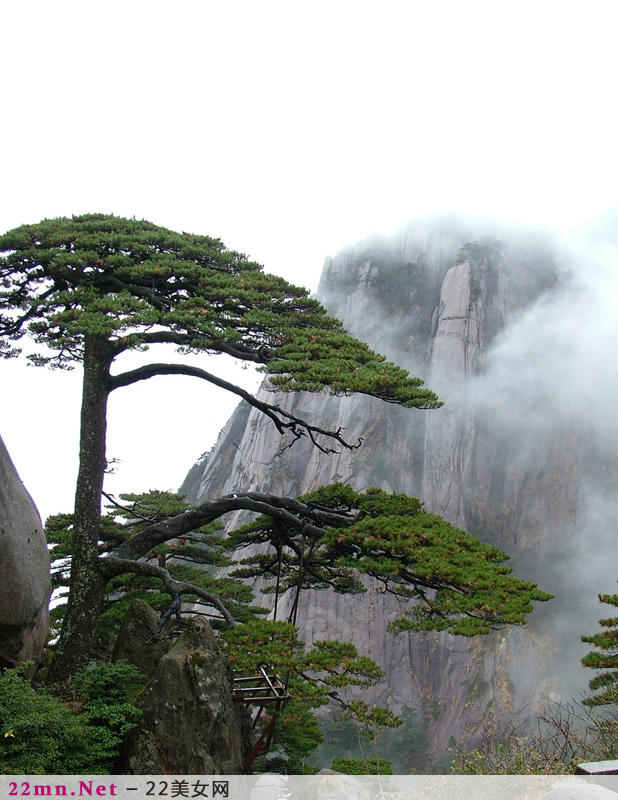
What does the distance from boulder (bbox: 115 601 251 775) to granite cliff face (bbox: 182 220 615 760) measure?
1882cm

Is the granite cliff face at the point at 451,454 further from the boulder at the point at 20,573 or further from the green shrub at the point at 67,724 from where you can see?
the boulder at the point at 20,573

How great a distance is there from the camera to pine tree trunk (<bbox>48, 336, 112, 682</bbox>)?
7.29m

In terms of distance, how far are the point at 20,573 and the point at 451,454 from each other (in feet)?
79.1

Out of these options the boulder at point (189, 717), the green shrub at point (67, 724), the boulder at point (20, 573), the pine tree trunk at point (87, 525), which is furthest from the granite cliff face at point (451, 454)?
the boulder at point (20, 573)

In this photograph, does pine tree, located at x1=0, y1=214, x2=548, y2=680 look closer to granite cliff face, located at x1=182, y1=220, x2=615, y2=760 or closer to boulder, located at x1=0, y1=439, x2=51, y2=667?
boulder, located at x1=0, y1=439, x2=51, y2=667

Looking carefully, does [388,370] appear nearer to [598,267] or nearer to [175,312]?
[175,312]

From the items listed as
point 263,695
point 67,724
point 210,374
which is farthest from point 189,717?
point 210,374

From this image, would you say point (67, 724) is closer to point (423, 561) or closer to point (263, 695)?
point (263, 695)

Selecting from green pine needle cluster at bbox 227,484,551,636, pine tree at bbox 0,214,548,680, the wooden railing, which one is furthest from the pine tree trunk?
green pine needle cluster at bbox 227,484,551,636

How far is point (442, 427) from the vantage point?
95.8ft

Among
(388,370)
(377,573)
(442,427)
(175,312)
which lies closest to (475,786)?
(377,573)

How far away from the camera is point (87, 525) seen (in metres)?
7.68

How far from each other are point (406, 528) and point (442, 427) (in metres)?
Answer: 23.2

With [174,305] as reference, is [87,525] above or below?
below
